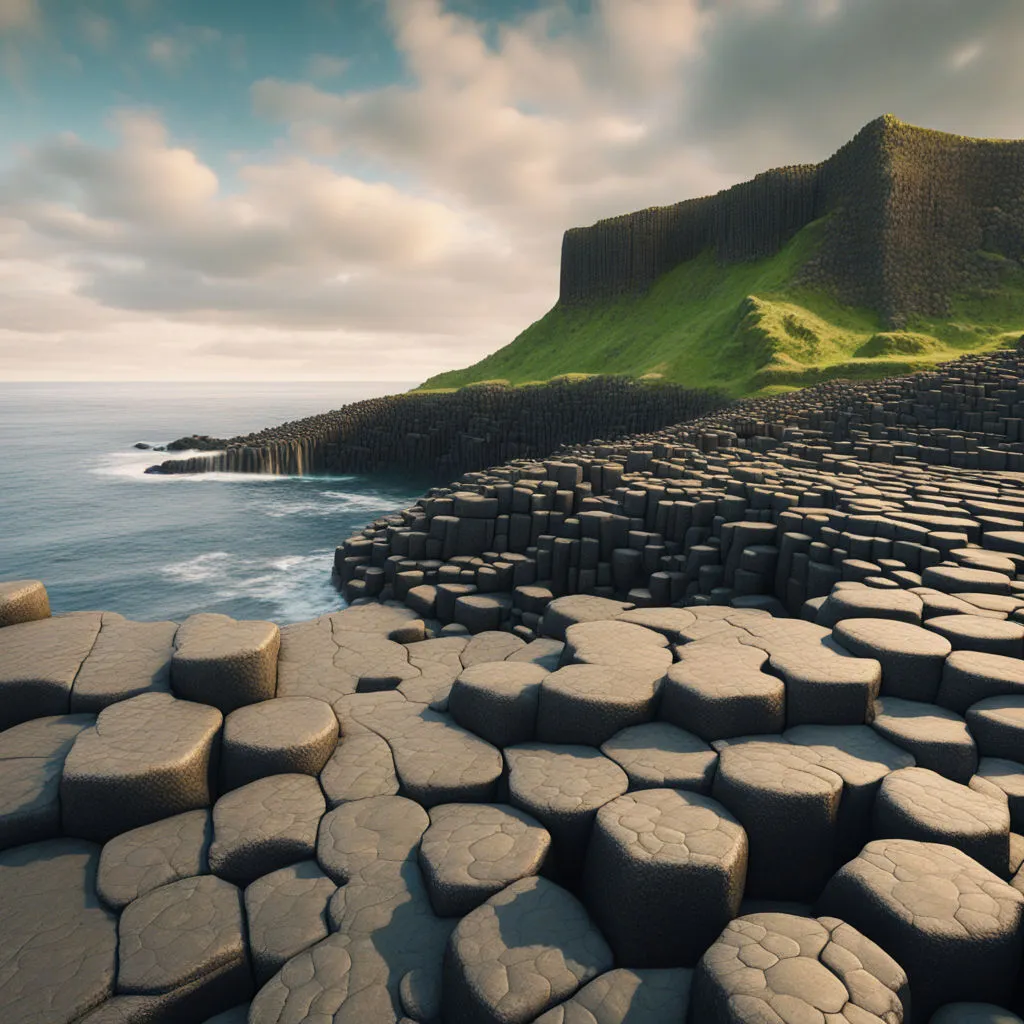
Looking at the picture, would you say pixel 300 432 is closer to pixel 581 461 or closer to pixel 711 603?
pixel 581 461

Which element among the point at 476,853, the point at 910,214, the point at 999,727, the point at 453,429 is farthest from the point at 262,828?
the point at 910,214

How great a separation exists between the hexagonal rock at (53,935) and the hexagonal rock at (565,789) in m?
2.23

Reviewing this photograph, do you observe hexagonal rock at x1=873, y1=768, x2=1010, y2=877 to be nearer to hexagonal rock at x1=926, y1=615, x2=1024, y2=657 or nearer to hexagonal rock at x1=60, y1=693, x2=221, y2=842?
hexagonal rock at x1=926, y1=615, x2=1024, y2=657

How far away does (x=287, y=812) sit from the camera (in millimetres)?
4074

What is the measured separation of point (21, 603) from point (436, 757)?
3913 millimetres

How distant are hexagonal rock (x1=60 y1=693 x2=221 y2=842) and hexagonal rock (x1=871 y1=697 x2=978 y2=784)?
4304 millimetres

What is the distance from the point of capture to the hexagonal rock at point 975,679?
4.29 meters

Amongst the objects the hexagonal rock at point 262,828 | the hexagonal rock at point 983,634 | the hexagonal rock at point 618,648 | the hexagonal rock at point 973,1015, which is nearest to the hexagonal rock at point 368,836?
the hexagonal rock at point 262,828

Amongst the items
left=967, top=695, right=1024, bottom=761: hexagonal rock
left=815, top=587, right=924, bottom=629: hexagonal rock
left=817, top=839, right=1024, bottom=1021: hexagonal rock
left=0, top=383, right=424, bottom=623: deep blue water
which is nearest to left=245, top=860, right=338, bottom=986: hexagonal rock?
left=817, top=839, right=1024, bottom=1021: hexagonal rock

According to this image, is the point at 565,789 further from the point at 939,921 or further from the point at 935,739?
the point at 935,739

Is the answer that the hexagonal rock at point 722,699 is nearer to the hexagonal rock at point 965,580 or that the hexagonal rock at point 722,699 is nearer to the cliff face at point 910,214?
the hexagonal rock at point 965,580

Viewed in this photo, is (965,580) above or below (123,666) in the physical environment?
above

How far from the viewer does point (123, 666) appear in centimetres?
516

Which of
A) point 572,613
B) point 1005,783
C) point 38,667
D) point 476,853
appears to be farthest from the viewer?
point 572,613
